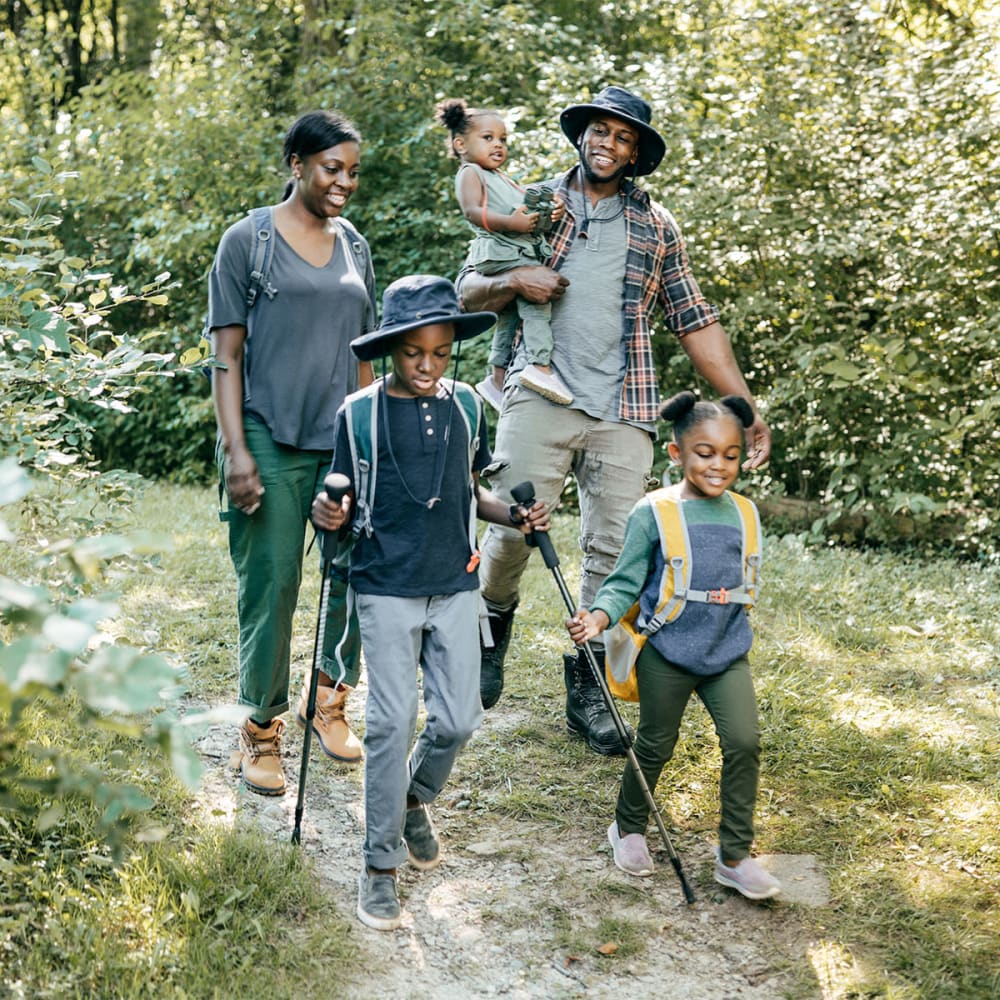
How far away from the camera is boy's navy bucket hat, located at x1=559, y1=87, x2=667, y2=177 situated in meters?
4.19

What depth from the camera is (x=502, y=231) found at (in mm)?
4367

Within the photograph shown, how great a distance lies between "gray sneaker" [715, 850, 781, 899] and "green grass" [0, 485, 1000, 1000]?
123 mm

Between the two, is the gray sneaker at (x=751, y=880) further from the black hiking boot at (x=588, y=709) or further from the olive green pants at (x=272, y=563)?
the olive green pants at (x=272, y=563)

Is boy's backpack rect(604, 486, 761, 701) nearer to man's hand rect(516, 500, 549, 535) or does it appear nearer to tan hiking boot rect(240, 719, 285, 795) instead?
man's hand rect(516, 500, 549, 535)

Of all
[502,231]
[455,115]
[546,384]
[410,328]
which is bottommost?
[546,384]

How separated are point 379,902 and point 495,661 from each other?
1.54 meters

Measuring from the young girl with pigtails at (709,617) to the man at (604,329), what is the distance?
841 millimetres

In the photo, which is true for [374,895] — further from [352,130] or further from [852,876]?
[352,130]

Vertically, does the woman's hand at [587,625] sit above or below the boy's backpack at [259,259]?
below

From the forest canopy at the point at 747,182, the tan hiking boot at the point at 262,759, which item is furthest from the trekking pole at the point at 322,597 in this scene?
the forest canopy at the point at 747,182

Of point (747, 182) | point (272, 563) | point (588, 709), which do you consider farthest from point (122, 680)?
point (747, 182)

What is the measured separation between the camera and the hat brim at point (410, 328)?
10.5ft

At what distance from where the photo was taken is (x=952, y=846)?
3.66 metres

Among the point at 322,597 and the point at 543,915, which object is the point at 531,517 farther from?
the point at 543,915
